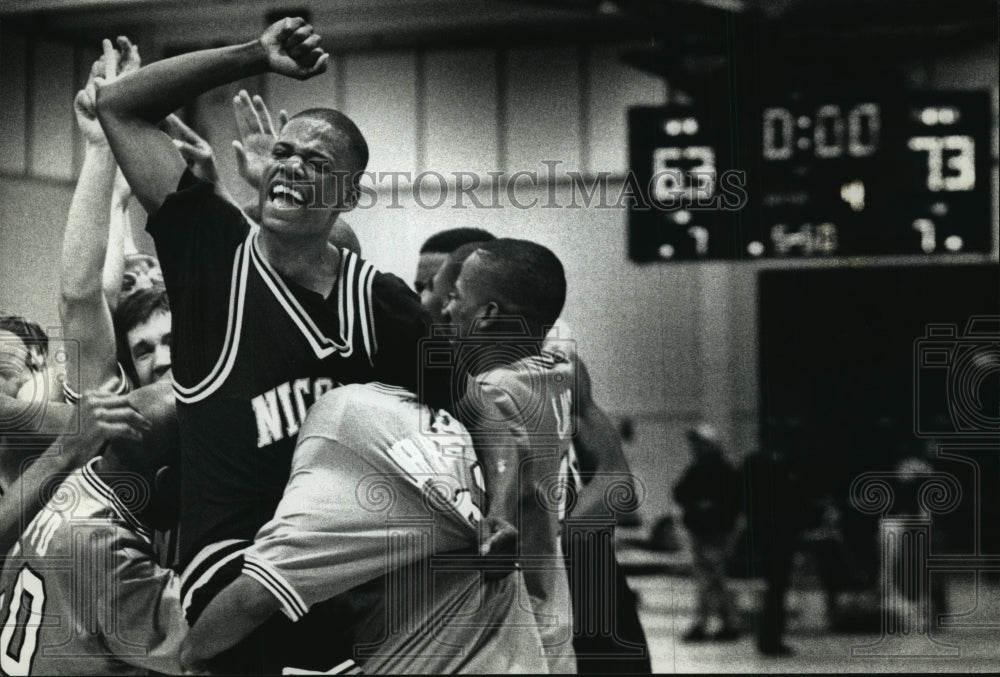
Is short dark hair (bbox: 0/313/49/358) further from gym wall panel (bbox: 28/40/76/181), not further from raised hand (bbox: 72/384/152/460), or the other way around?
gym wall panel (bbox: 28/40/76/181)

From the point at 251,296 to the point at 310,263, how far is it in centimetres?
23

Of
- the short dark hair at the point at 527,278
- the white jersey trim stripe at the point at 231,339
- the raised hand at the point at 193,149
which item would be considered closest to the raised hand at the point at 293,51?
the raised hand at the point at 193,149

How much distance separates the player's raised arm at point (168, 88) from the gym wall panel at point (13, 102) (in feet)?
1.06

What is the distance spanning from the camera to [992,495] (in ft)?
12.9

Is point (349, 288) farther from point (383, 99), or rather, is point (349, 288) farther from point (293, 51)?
point (293, 51)

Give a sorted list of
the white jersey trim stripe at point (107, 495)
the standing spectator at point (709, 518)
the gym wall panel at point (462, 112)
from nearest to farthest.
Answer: the standing spectator at point (709, 518) < the gym wall panel at point (462, 112) < the white jersey trim stripe at point (107, 495)

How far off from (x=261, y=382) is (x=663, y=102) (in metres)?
1.67

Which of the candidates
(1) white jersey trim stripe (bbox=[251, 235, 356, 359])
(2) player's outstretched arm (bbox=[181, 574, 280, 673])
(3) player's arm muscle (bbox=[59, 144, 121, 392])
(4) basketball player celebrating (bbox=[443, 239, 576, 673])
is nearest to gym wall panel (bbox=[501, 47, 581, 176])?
(4) basketball player celebrating (bbox=[443, 239, 576, 673])

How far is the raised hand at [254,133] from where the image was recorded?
403cm

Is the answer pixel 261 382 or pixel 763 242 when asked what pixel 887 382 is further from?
pixel 261 382

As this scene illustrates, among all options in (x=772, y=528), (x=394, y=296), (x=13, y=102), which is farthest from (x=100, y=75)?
(x=772, y=528)

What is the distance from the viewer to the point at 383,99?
401 cm

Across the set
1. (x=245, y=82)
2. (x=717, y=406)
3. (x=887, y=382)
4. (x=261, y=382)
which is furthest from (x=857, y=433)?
(x=245, y=82)

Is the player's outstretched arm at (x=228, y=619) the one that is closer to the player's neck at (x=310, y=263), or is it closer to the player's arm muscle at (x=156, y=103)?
the player's neck at (x=310, y=263)
